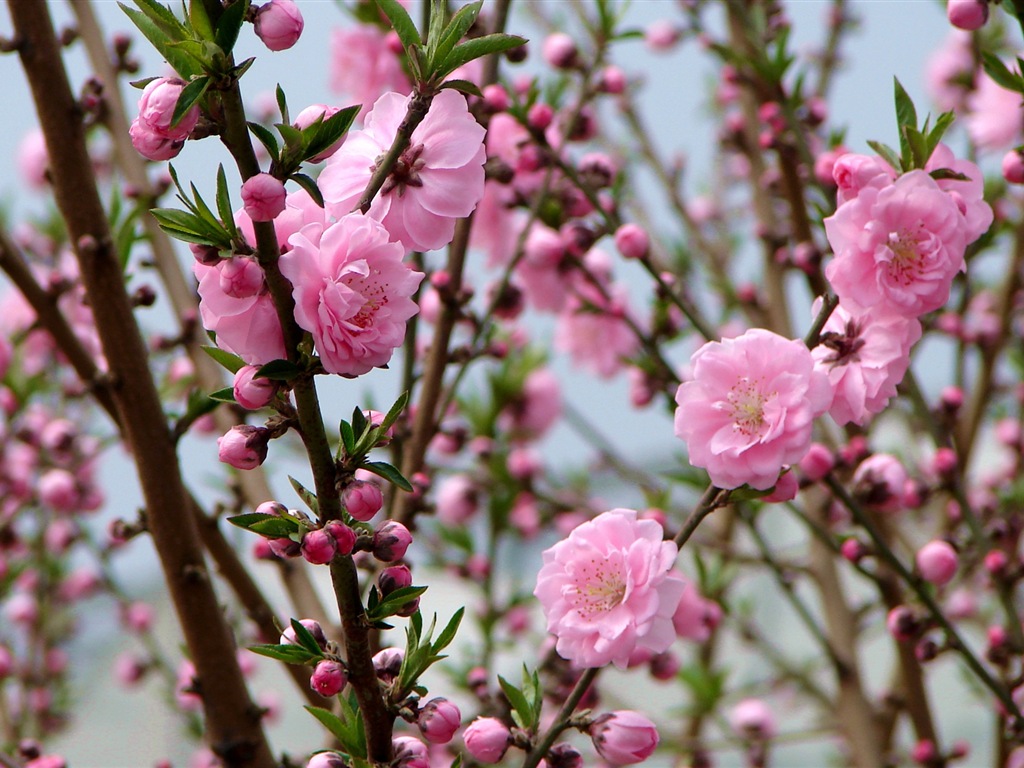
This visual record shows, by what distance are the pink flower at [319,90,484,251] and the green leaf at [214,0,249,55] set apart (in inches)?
6.3

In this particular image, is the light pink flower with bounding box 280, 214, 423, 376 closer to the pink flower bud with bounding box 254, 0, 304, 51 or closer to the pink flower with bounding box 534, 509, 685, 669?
the pink flower bud with bounding box 254, 0, 304, 51

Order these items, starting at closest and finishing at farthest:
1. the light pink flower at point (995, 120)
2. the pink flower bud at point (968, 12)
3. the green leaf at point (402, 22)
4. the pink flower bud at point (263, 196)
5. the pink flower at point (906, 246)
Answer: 1. the pink flower bud at point (263, 196)
2. the green leaf at point (402, 22)
3. the pink flower at point (906, 246)
4. the pink flower bud at point (968, 12)
5. the light pink flower at point (995, 120)

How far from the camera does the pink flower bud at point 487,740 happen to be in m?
0.90

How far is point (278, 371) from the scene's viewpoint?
67 cm

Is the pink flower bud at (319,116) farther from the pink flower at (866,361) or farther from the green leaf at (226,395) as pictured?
the pink flower at (866,361)

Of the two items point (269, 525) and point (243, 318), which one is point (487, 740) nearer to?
point (269, 525)

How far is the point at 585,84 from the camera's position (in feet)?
5.35

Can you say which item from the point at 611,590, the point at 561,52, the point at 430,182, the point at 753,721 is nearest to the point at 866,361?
the point at 611,590

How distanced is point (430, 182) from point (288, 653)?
14.6 inches

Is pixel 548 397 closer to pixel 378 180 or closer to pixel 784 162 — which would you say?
pixel 784 162

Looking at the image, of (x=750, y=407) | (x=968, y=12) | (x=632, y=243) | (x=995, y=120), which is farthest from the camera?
(x=995, y=120)

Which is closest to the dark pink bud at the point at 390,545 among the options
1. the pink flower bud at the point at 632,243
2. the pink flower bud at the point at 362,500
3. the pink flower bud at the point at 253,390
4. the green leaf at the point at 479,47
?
the pink flower bud at the point at 362,500

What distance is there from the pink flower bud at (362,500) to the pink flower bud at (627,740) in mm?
330

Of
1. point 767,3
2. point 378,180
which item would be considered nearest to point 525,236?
point 767,3
